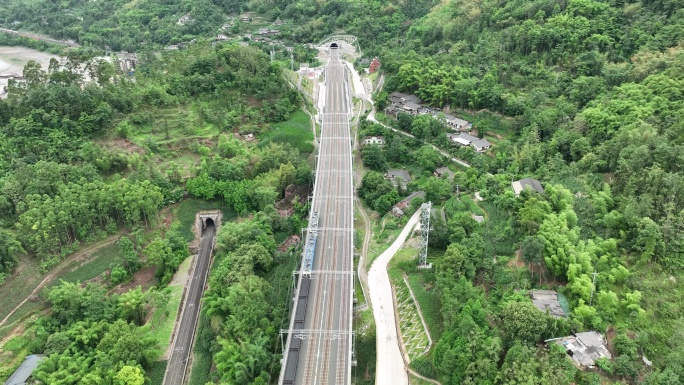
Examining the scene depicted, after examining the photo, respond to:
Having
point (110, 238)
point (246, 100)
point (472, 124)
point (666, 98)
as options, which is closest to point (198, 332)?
point (110, 238)

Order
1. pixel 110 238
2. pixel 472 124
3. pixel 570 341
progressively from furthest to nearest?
pixel 472 124 → pixel 110 238 → pixel 570 341

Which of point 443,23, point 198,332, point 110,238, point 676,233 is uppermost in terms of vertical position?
point 443,23

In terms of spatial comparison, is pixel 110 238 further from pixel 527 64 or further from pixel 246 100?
pixel 527 64

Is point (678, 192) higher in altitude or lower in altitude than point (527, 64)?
lower

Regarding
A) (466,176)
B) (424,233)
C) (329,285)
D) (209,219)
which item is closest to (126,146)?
(209,219)

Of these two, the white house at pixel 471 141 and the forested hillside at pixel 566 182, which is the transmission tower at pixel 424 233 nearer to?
the forested hillside at pixel 566 182

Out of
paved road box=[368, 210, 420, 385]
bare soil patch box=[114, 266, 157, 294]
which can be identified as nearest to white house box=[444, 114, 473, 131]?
paved road box=[368, 210, 420, 385]
